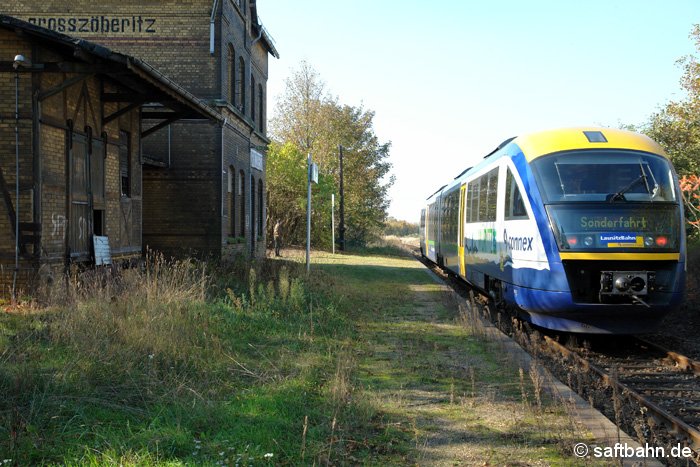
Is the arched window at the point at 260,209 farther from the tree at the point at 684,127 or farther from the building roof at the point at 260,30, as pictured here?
the tree at the point at 684,127

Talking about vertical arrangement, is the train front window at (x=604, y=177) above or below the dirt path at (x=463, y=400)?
above

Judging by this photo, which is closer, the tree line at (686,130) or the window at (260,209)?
the tree line at (686,130)

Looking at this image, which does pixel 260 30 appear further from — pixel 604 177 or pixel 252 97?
pixel 604 177

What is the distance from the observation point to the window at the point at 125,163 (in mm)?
15641

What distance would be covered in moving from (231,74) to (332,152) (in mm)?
24614

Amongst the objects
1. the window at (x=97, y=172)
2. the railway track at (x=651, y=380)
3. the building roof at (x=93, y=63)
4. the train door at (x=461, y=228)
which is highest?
the building roof at (x=93, y=63)

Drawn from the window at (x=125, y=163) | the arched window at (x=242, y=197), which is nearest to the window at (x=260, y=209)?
the arched window at (x=242, y=197)

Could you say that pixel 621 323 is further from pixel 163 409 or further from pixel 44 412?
pixel 44 412

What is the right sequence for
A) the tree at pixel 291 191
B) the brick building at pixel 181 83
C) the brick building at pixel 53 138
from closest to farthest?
the brick building at pixel 53 138 < the brick building at pixel 181 83 < the tree at pixel 291 191

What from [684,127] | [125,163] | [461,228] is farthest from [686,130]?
[125,163]

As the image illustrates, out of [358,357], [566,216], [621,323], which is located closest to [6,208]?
[358,357]

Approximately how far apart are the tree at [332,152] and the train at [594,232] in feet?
104

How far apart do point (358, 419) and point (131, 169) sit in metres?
12.1

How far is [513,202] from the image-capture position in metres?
10.4
